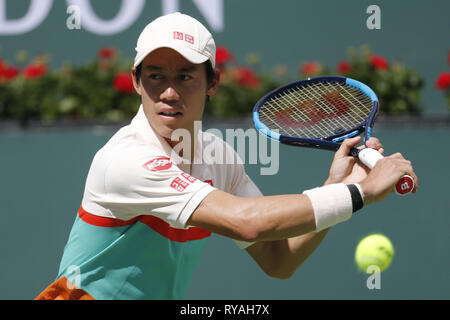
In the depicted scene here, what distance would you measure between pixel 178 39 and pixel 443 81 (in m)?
3.04

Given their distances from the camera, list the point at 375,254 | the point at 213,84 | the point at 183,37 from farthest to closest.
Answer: the point at 375,254 → the point at 213,84 → the point at 183,37

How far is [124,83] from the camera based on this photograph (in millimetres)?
4766

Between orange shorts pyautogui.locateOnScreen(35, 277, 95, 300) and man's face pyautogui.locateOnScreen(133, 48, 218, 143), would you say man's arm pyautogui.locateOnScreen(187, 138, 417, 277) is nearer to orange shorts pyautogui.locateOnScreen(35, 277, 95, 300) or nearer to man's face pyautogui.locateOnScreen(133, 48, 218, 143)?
man's face pyautogui.locateOnScreen(133, 48, 218, 143)

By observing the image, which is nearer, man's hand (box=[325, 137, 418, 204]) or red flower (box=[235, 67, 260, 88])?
man's hand (box=[325, 137, 418, 204])

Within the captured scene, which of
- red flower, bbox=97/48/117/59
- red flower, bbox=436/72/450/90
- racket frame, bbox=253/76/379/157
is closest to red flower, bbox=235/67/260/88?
red flower, bbox=97/48/117/59

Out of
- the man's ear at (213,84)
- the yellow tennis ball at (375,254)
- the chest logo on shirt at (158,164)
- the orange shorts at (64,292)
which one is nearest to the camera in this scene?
the chest logo on shirt at (158,164)

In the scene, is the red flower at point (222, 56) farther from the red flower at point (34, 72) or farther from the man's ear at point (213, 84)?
the man's ear at point (213, 84)

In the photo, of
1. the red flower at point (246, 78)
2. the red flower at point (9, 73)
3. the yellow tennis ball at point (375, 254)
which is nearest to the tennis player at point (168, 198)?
the yellow tennis ball at point (375, 254)

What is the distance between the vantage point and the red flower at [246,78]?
4926 mm

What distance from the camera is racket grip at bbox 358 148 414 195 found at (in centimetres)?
218

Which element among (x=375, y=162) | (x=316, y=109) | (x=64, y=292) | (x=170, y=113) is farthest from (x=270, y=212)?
(x=316, y=109)

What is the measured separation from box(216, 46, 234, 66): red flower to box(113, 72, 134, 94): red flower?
2.16 ft

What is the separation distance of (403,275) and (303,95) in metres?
2.11

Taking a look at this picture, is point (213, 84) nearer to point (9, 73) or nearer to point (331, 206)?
point (331, 206)
